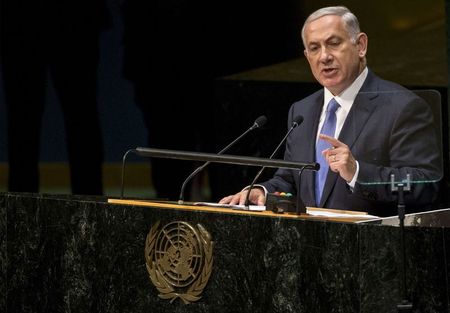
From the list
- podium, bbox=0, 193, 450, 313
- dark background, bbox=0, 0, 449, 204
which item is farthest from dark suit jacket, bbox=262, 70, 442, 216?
dark background, bbox=0, 0, 449, 204

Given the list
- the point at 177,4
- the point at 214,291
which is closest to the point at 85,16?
the point at 177,4

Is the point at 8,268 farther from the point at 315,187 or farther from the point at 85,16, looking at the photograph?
the point at 85,16

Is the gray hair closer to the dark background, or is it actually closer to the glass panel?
the glass panel

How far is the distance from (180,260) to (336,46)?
1.43 metres

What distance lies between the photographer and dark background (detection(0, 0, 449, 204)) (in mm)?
5559

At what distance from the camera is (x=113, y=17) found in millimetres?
7078

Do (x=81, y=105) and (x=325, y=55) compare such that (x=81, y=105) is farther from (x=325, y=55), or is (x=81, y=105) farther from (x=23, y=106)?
(x=325, y=55)

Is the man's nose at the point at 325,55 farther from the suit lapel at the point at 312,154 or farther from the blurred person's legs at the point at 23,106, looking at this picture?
the blurred person's legs at the point at 23,106

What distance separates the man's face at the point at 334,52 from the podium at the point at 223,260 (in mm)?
1092

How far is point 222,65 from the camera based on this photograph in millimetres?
6543

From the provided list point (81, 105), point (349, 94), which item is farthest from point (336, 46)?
point (81, 105)

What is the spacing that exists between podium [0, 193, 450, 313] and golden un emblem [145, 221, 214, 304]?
19 mm

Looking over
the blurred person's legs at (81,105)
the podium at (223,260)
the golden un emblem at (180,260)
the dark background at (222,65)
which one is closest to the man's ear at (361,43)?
the dark background at (222,65)

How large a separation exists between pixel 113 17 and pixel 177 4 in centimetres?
54
